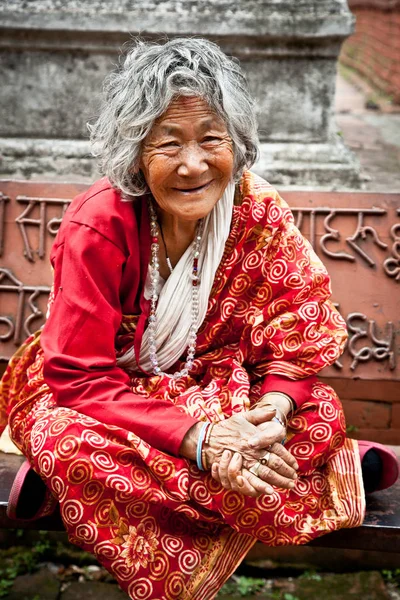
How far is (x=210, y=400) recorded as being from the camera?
2.32 m

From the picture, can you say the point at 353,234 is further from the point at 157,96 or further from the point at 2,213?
the point at 2,213

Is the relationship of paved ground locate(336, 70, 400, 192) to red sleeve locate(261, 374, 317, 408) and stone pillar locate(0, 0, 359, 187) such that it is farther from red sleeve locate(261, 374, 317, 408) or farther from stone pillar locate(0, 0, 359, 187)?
red sleeve locate(261, 374, 317, 408)

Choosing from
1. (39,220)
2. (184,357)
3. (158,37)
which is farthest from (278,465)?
(158,37)

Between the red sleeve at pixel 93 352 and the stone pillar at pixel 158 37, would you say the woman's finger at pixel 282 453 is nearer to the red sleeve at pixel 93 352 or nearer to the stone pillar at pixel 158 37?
the red sleeve at pixel 93 352

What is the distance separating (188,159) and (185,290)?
0.45 meters

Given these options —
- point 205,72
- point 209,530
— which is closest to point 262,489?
point 209,530

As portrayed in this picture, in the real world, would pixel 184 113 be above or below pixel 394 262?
above

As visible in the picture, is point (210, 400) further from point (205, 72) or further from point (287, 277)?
point (205, 72)

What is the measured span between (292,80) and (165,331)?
7.22 feet

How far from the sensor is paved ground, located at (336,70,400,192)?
4.52 m

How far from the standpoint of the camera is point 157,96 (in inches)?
83.0

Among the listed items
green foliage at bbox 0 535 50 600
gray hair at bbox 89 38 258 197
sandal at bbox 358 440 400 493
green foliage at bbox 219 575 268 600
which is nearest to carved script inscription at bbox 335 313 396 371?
sandal at bbox 358 440 400 493

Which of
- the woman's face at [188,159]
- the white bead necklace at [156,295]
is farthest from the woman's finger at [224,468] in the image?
the woman's face at [188,159]

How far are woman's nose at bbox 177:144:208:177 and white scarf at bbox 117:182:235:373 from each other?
0.80ft
